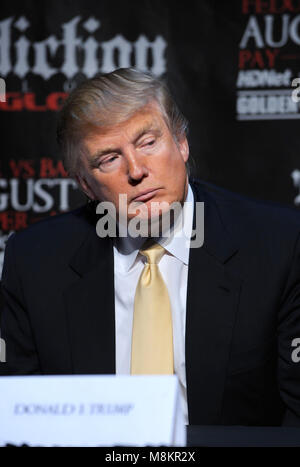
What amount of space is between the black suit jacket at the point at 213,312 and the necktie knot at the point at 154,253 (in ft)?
0.24

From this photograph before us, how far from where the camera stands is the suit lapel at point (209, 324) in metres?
1.29

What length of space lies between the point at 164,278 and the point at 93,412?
2.41 ft

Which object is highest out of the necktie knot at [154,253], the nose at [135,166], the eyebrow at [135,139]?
the eyebrow at [135,139]

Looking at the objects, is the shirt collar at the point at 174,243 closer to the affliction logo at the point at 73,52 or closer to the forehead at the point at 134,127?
the forehead at the point at 134,127

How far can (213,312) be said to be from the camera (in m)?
1.32

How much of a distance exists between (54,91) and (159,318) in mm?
1229

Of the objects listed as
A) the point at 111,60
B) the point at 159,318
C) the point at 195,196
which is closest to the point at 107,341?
the point at 159,318

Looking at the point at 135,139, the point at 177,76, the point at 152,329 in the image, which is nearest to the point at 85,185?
the point at 135,139

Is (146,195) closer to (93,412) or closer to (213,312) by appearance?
(213,312)

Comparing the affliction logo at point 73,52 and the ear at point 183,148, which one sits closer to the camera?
the ear at point 183,148

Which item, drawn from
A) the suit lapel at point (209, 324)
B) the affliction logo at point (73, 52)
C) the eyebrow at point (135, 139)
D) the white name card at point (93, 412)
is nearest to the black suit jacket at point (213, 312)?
the suit lapel at point (209, 324)

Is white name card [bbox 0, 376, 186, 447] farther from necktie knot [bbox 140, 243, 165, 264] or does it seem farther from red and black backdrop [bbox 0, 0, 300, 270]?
red and black backdrop [bbox 0, 0, 300, 270]

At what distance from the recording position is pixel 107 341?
135 cm
